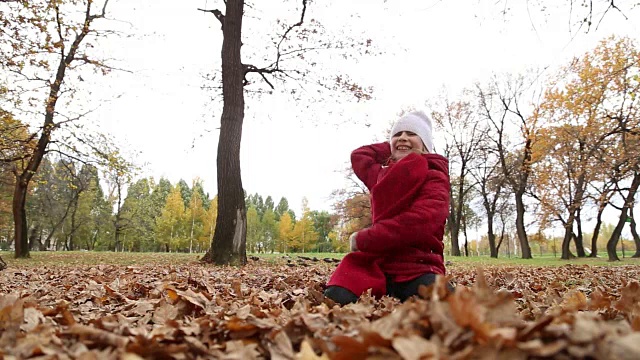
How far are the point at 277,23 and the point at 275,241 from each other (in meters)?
62.0

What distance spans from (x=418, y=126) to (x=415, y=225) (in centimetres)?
95

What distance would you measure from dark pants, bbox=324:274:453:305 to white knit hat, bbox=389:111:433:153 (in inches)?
42.2

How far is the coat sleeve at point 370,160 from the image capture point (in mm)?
3396

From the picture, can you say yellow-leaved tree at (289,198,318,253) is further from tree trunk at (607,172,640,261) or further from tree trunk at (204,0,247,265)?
tree trunk at (204,0,247,265)

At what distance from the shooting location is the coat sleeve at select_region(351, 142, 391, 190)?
11.1 feet

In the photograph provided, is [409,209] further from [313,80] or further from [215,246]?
[313,80]

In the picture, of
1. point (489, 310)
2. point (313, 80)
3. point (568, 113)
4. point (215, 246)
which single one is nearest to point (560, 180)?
point (568, 113)

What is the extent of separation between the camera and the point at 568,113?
22.0m

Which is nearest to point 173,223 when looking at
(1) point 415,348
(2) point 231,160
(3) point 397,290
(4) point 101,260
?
(4) point 101,260

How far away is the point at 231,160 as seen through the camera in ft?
30.8

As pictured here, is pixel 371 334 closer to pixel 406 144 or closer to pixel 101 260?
pixel 406 144

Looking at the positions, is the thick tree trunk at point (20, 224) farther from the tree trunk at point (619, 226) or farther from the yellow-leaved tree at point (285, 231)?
the yellow-leaved tree at point (285, 231)

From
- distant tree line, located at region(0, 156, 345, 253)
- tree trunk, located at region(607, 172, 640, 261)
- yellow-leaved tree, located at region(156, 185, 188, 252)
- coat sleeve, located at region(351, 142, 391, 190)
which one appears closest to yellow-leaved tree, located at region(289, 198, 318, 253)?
distant tree line, located at region(0, 156, 345, 253)

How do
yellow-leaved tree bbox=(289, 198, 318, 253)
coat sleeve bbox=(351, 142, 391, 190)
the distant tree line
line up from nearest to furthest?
coat sleeve bbox=(351, 142, 391, 190) → the distant tree line → yellow-leaved tree bbox=(289, 198, 318, 253)
